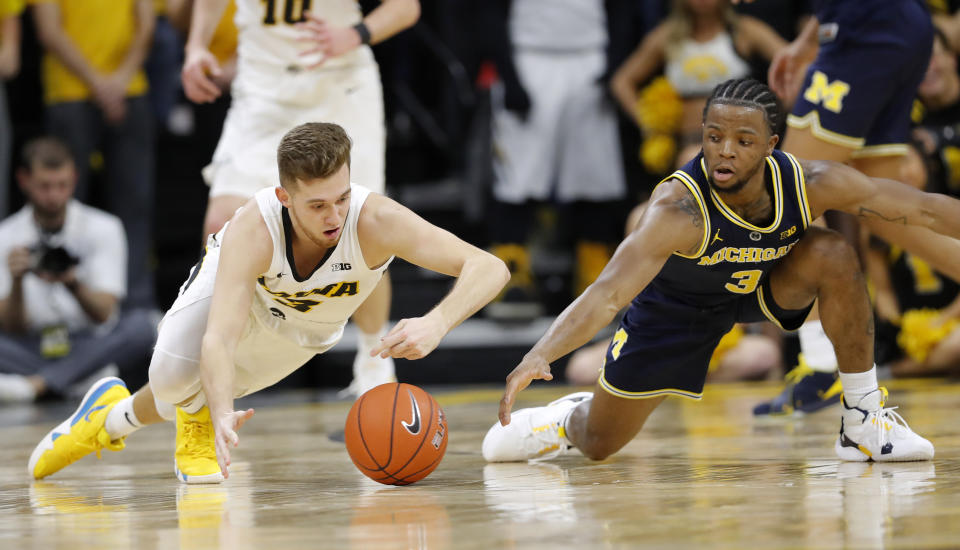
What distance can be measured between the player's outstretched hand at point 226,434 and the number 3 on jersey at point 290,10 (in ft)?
7.46

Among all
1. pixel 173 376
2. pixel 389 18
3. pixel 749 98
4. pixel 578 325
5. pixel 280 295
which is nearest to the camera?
pixel 578 325

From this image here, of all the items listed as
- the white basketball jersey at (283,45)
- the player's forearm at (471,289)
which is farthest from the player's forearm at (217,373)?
the white basketball jersey at (283,45)

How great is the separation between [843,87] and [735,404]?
5.78 feet

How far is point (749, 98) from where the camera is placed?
345 centimetres

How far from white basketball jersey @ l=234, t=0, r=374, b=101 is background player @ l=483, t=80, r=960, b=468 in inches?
70.2

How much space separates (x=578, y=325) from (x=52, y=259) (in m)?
4.93

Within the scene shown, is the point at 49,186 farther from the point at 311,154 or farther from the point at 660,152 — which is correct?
the point at 311,154

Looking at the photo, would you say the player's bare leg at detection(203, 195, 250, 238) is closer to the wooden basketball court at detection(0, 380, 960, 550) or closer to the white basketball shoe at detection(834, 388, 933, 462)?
the wooden basketball court at detection(0, 380, 960, 550)

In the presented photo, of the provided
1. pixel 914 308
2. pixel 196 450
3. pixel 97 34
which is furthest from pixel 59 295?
pixel 914 308

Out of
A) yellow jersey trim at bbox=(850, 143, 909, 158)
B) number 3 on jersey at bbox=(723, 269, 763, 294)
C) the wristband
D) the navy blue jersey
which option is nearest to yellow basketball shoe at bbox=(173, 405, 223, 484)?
the navy blue jersey

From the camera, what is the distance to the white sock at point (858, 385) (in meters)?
3.65

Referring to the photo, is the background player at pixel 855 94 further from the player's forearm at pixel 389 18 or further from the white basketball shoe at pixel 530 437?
the player's forearm at pixel 389 18

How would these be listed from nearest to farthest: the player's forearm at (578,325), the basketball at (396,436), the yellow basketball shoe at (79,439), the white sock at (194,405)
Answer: the player's forearm at (578,325), the basketball at (396,436), the white sock at (194,405), the yellow basketball shoe at (79,439)

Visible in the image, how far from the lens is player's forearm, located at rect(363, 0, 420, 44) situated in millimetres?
4797
